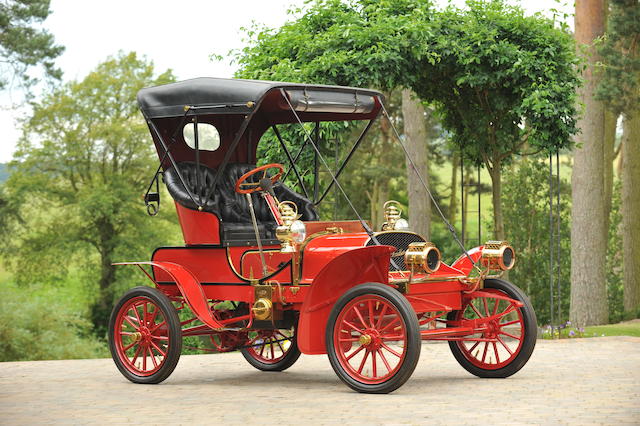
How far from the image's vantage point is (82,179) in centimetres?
3422

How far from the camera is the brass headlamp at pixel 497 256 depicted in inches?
321

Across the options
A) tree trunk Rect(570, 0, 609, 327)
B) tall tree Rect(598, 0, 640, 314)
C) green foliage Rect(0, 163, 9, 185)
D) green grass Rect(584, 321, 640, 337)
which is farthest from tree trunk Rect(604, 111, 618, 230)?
green foliage Rect(0, 163, 9, 185)

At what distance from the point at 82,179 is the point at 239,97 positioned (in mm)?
27080

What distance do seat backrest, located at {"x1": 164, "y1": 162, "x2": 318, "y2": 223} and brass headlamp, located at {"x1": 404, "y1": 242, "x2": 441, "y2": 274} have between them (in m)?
2.17

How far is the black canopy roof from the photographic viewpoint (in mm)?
8203

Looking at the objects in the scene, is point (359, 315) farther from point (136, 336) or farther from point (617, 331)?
point (617, 331)

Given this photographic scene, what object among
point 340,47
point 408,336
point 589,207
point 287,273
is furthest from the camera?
point 589,207

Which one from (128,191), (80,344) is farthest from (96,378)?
(128,191)

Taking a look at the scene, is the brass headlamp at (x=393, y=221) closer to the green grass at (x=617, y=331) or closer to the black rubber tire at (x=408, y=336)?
the black rubber tire at (x=408, y=336)

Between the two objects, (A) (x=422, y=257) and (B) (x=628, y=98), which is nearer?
(A) (x=422, y=257)

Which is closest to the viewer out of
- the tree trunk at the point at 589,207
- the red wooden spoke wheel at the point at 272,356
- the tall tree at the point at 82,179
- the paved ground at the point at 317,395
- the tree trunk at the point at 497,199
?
the paved ground at the point at 317,395

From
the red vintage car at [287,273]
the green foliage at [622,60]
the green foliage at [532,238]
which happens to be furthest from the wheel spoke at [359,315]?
the green foliage at [532,238]

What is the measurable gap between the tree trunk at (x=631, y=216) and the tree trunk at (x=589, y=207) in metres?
2.94

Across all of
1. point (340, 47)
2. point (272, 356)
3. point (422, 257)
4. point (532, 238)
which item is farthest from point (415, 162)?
point (422, 257)
